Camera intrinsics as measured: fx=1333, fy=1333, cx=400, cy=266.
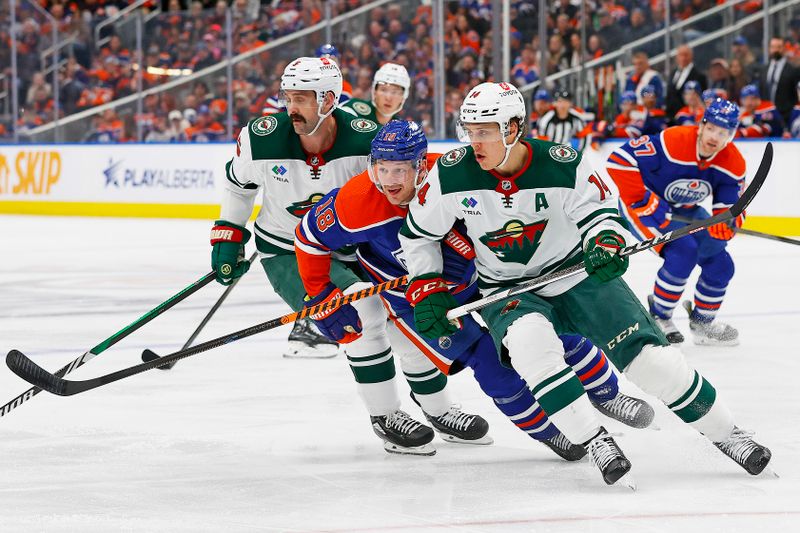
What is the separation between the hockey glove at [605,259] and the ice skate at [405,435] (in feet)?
2.24

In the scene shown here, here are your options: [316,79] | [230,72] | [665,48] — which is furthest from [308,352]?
[230,72]

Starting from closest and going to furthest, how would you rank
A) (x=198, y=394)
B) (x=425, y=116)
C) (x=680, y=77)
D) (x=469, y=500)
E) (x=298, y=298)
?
1. (x=469, y=500)
2. (x=298, y=298)
3. (x=198, y=394)
4. (x=680, y=77)
5. (x=425, y=116)

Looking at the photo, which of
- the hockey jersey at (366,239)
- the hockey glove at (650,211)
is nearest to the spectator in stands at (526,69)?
the hockey glove at (650,211)

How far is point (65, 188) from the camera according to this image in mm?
13617

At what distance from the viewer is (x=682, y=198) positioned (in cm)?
544

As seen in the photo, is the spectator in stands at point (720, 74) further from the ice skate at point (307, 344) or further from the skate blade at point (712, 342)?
the ice skate at point (307, 344)

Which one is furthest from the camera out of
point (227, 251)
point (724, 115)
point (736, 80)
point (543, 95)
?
point (543, 95)

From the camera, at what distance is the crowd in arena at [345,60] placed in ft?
33.1

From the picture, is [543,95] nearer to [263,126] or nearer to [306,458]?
[263,126]

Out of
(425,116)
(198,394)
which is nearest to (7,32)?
(425,116)

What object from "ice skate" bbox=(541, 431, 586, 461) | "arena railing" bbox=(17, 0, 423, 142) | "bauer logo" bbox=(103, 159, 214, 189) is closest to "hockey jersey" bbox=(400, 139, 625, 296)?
"ice skate" bbox=(541, 431, 586, 461)

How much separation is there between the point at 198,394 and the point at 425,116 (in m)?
7.41

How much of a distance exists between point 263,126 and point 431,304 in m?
1.17

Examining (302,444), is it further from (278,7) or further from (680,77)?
(278,7)
